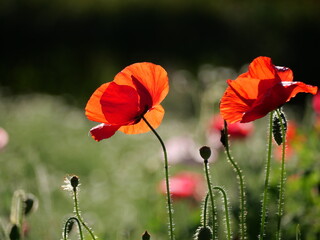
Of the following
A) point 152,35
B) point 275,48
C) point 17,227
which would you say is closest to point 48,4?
point 152,35

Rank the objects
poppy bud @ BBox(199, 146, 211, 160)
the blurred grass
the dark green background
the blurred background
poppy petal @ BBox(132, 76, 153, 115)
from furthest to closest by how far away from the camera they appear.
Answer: the dark green background
the blurred background
the blurred grass
poppy petal @ BBox(132, 76, 153, 115)
poppy bud @ BBox(199, 146, 211, 160)

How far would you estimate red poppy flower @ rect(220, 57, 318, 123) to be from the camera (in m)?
1.06

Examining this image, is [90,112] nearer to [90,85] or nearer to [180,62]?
[90,85]

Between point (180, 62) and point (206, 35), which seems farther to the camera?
point (206, 35)

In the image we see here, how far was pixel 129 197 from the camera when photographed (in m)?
2.97

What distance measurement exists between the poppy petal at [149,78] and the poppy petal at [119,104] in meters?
0.02

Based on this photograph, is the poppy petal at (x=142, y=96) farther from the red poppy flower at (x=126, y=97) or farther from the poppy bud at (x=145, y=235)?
the poppy bud at (x=145, y=235)

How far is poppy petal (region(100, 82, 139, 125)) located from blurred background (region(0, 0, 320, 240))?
153 centimetres

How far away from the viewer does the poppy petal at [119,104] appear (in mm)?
1114

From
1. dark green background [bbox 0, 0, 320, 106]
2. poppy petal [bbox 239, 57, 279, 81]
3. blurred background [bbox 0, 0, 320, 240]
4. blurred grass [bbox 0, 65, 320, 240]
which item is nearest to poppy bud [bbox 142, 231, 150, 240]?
blurred grass [bbox 0, 65, 320, 240]

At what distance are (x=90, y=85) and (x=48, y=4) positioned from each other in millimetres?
2832

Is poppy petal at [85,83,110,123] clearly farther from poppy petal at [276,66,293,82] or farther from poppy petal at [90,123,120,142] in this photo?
poppy petal at [276,66,293,82]

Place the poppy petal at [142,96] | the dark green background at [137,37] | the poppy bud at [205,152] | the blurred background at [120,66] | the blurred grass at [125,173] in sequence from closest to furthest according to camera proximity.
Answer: the poppy bud at [205,152] → the poppy petal at [142,96] → the blurred grass at [125,173] → the blurred background at [120,66] → the dark green background at [137,37]

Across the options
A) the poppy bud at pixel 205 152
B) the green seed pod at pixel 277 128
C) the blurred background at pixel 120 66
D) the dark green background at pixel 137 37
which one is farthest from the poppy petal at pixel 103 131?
the dark green background at pixel 137 37
